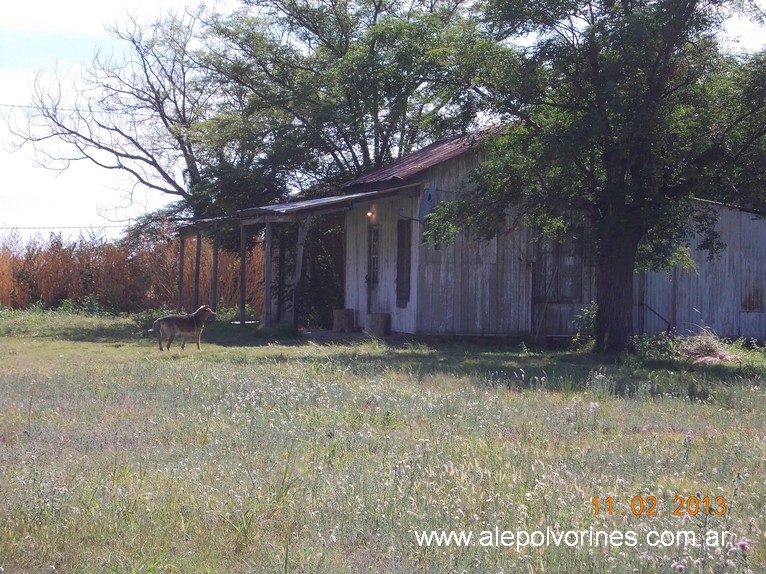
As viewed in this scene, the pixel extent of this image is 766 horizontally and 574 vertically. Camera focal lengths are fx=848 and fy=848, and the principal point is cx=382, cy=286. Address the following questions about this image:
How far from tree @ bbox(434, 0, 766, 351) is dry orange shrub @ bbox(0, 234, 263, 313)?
15.1 meters

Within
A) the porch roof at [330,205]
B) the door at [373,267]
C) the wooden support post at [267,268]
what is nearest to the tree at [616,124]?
the porch roof at [330,205]

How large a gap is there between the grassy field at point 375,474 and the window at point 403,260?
8.08m

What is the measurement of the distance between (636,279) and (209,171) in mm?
12326

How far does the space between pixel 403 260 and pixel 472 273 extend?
160 centimetres

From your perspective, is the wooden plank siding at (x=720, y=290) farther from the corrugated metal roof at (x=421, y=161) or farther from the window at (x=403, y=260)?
the window at (x=403, y=260)

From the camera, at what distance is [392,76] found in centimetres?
1697

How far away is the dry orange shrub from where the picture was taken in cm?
2956

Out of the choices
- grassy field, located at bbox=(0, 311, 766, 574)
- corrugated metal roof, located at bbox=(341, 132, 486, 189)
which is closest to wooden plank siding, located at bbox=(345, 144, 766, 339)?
corrugated metal roof, located at bbox=(341, 132, 486, 189)

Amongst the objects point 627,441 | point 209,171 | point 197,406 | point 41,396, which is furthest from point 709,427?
point 209,171

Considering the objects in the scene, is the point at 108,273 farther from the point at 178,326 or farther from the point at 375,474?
the point at 375,474

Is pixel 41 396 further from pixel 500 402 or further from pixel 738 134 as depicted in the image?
pixel 738 134

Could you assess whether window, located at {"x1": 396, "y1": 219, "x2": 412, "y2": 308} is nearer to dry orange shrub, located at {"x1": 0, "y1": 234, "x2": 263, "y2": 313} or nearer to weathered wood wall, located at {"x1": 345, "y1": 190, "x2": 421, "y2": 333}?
weathered wood wall, located at {"x1": 345, "y1": 190, "x2": 421, "y2": 333}

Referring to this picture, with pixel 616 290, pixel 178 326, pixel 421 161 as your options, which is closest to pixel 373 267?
pixel 421 161

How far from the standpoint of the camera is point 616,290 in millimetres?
16359
